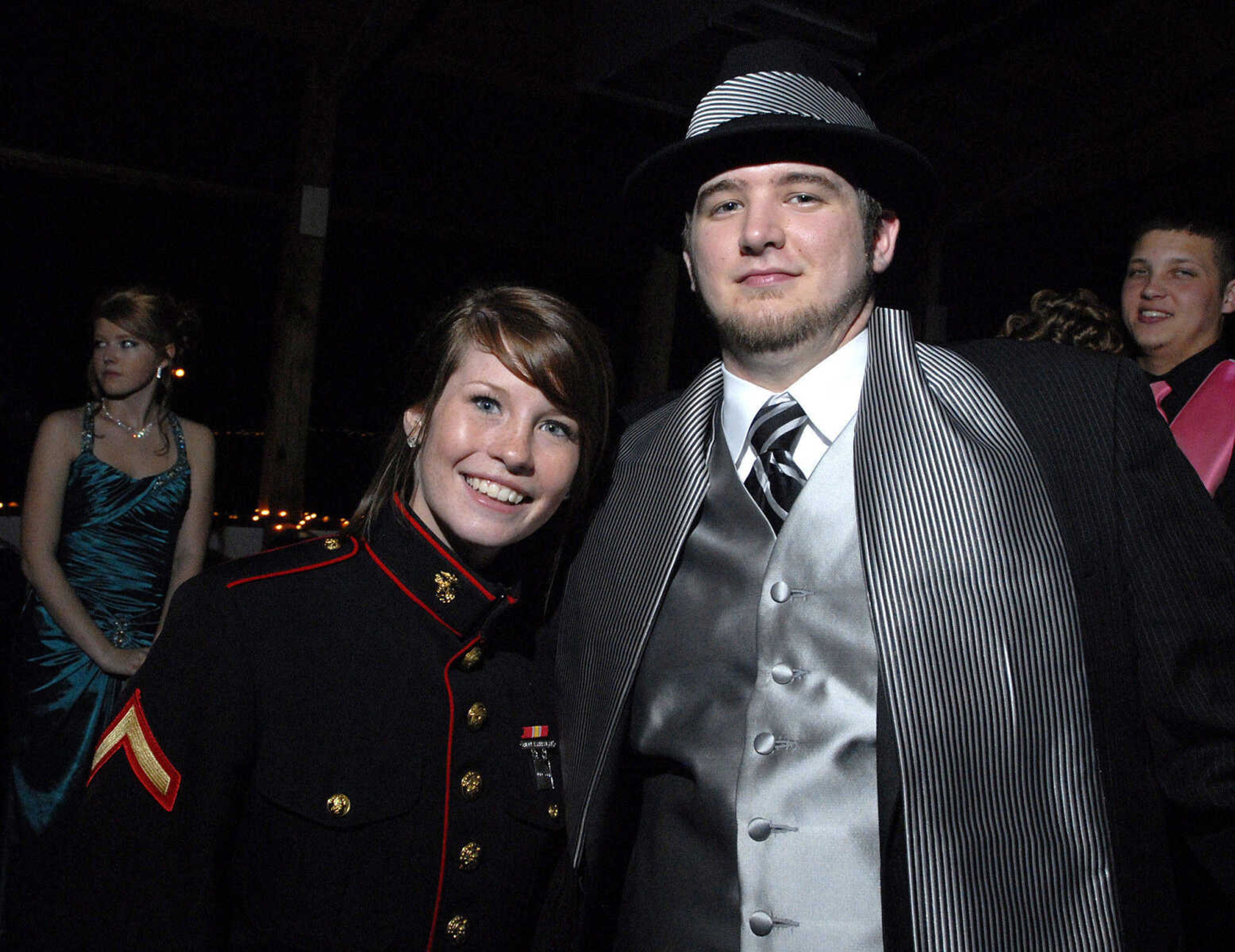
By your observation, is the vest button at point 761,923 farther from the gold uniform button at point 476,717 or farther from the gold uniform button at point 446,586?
the gold uniform button at point 446,586

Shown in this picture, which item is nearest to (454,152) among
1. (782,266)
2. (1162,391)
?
(1162,391)

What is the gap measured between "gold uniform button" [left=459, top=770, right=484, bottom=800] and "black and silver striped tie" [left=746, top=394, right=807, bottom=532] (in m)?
0.50

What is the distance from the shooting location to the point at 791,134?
4.78 feet

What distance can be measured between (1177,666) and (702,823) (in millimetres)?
603

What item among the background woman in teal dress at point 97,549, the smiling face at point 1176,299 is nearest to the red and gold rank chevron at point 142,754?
the background woman in teal dress at point 97,549

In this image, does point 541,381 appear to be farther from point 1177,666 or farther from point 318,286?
point 318,286

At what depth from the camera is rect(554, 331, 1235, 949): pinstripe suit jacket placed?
121 centimetres

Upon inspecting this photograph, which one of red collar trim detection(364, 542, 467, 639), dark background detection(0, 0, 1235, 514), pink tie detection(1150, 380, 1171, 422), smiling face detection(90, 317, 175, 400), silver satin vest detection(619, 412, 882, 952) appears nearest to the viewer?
Answer: silver satin vest detection(619, 412, 882, 952)

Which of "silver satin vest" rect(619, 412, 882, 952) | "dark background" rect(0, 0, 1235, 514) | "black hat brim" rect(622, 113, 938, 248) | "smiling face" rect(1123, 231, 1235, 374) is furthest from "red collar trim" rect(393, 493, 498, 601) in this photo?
"dark background" rect(0, 0, 1235, 514)

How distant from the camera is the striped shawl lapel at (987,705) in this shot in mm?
1145

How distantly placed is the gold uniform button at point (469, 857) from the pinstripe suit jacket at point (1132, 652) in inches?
5.5

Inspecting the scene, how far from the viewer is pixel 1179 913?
1.27 m

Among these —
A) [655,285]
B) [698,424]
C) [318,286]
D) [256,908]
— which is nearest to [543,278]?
[655,285]

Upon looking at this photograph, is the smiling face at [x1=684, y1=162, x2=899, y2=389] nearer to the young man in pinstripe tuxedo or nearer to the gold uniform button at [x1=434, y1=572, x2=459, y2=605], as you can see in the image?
the young man in pinstripe tuxedo
